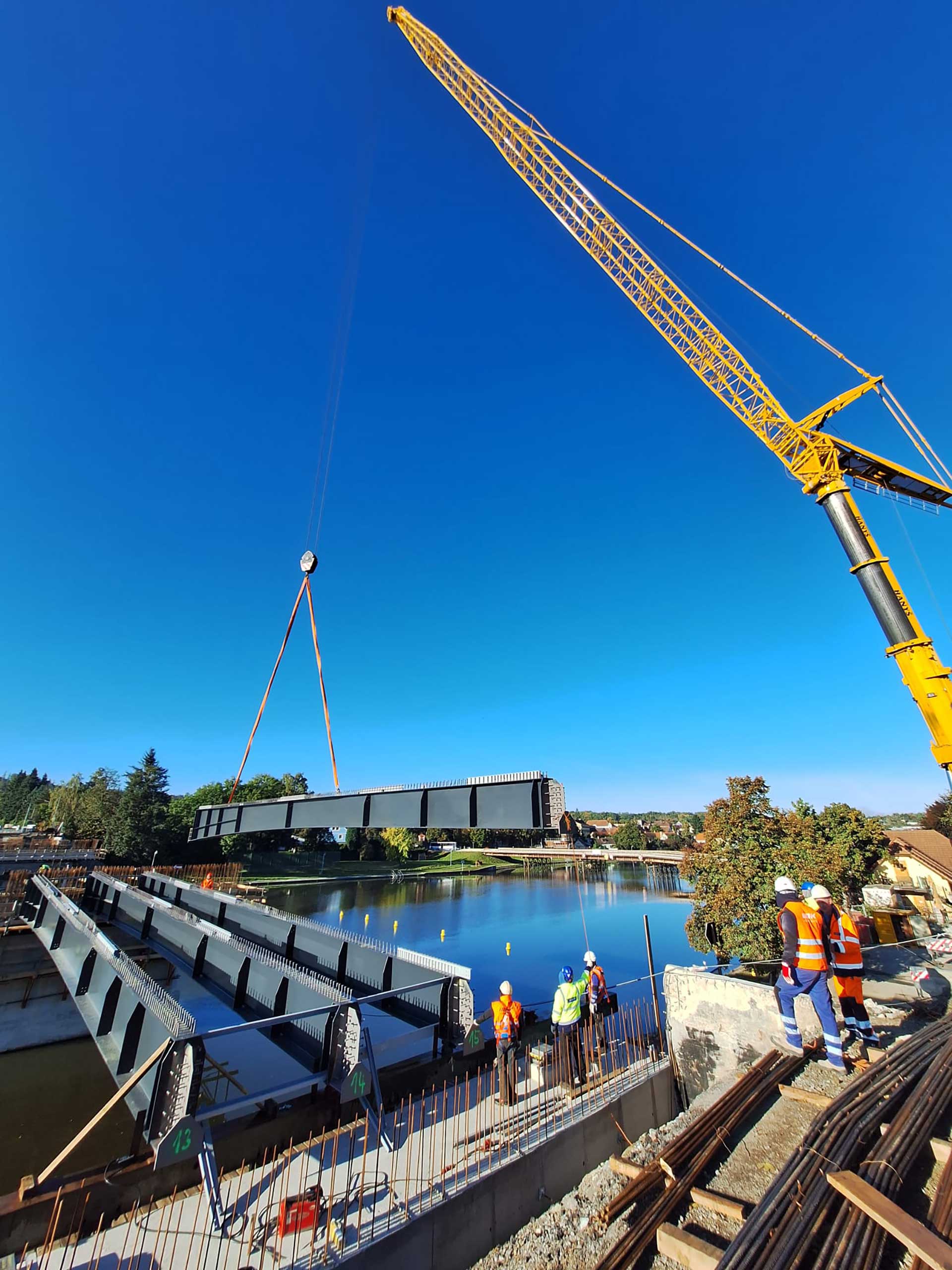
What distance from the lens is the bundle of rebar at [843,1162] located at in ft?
12.2

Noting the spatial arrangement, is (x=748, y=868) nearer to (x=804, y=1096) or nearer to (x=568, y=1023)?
(x=568, y=1023)

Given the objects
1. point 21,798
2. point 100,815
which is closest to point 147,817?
point 100,815

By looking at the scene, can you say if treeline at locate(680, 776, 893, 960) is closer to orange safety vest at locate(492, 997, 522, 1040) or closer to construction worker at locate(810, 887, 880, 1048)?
construction worker at locate(810, 887, 880, 1048)

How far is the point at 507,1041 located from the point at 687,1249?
477 centimetres

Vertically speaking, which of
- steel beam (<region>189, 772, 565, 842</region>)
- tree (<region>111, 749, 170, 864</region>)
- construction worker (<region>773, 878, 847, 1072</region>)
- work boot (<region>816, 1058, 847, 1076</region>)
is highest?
tree (<region>111, 749, 170, 864</region>)

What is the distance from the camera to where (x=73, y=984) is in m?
12.2

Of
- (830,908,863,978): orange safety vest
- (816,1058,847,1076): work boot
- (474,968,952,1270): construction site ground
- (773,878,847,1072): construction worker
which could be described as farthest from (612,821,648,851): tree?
(474,968,952,1270): construction site ground

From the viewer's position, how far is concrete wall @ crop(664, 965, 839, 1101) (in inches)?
324

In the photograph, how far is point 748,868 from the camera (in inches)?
662

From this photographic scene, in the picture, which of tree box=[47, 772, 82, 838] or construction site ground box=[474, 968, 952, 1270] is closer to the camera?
construction site ground box=[474, 968, 952, 1270]

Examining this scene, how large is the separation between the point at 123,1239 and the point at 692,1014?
8.36m

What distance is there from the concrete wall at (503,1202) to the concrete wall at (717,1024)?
140cm

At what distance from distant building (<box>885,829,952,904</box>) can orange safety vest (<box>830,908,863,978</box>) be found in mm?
31902

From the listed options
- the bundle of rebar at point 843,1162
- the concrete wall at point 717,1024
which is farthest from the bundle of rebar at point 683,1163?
the concrete wall at point 717,1024
